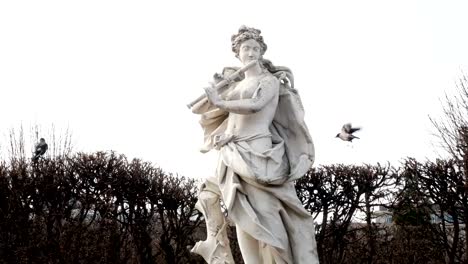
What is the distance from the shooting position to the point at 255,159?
5.87m

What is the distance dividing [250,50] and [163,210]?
1032 centimetres

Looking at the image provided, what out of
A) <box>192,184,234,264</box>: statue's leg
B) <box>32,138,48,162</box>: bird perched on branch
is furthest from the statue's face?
<box>32,138,48,162</box>: bird perched on branch

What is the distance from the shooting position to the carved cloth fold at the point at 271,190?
225 inches

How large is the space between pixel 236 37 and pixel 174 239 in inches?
416

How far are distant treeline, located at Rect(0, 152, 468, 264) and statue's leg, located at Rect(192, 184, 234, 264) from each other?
326 inches

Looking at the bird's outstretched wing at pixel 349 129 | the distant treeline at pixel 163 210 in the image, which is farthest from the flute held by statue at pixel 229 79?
the bird's outstretched wing at pixel 349 129

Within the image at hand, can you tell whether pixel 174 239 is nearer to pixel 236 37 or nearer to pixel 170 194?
pixel 170 194

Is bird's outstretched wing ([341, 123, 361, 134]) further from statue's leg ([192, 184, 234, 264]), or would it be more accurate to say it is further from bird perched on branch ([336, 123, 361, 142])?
statue's leg ([192, 184, 234, 264])

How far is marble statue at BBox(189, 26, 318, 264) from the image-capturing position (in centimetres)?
576

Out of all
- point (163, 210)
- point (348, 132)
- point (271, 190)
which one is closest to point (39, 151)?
point (163, 210)

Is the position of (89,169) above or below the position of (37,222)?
above

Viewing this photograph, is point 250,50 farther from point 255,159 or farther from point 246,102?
point 255,159

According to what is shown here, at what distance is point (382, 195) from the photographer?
51.1 ft

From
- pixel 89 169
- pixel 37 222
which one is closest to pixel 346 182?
pixel 89 169
